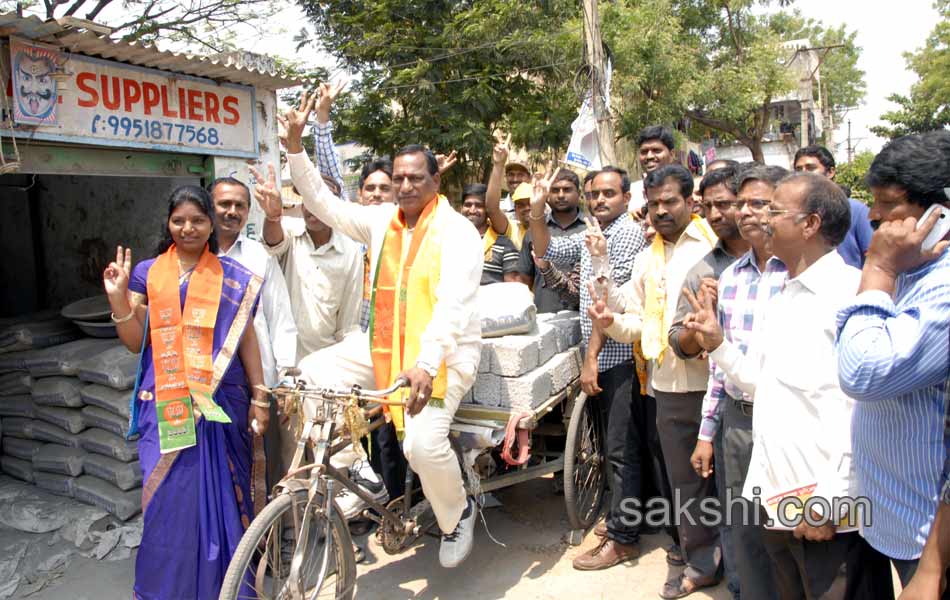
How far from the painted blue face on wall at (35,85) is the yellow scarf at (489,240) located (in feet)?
9.69

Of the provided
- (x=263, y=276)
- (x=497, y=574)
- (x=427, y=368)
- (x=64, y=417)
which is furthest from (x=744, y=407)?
(x=64, y=417)

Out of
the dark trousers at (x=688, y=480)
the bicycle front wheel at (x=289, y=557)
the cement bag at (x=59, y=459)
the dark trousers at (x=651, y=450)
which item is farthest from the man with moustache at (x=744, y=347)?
the cement bag at (x=59, y=459)

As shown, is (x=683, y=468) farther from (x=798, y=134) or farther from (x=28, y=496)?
(x=798, y=134)

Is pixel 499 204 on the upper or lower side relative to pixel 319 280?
upper

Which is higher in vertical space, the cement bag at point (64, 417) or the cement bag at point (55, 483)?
the cement bag at point (64, 417)

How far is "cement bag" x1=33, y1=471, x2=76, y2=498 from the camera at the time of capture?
15.6 ft

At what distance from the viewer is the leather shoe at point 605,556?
12.4 ft

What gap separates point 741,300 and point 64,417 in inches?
176

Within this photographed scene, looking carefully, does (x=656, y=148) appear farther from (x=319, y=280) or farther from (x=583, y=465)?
(x=319, y=280)

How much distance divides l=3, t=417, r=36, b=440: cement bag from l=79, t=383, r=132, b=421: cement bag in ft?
2.21

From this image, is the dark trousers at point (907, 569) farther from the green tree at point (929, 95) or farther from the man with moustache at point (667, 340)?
the green tree at point (929, 95)

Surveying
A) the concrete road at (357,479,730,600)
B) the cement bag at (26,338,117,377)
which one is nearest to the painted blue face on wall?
the cement bag at (26,338,117,377)

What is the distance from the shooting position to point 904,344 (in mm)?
1656

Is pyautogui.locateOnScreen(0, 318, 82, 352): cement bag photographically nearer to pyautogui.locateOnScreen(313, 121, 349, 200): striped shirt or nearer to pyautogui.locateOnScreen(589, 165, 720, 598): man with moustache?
pyautogui.locateOnScreen(313, 121, 349, 200): striped shirt
